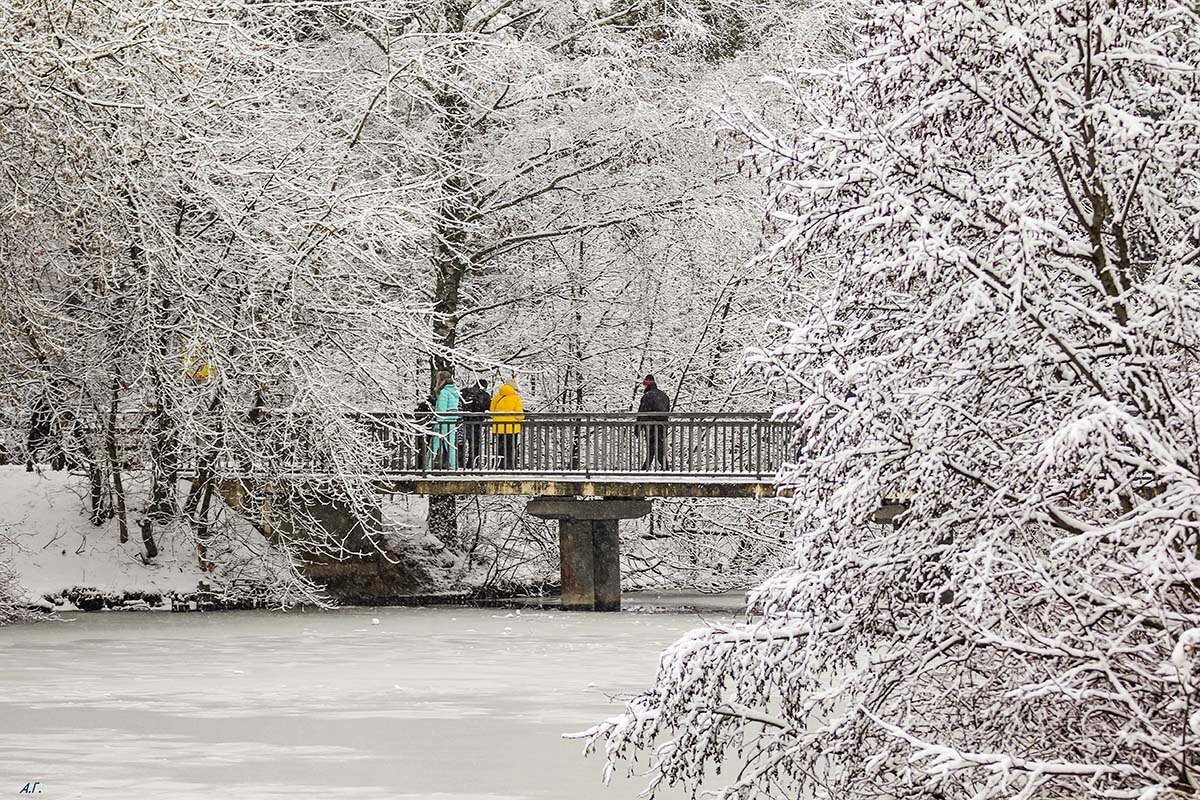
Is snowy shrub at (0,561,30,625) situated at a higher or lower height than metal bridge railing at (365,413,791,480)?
lower

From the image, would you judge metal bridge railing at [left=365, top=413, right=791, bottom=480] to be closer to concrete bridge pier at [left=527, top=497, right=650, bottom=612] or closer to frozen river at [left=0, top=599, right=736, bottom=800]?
concrete bridge pier at [left=527, top=497, right=650, bottom=612]

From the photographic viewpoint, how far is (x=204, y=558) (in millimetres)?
29234

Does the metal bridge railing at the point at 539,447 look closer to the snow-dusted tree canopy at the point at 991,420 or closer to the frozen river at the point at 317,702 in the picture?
the frozen river at the point at 317,702

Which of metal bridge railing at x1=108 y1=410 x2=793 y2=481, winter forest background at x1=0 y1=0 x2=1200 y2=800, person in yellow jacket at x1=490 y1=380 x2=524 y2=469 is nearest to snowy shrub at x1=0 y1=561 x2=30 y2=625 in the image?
winter forest background at x1=0 y1=0 x2=1200 y2=800

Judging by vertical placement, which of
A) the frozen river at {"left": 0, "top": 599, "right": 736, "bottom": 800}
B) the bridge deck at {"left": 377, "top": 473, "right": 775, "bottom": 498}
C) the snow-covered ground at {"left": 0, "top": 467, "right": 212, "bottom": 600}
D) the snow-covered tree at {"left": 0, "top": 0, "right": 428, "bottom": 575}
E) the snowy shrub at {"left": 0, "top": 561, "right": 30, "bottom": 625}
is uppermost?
the snow-covered tree at {"left": 0, "top": 0, "right": 428, "bottom": 575}

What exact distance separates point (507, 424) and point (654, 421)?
7.05ft

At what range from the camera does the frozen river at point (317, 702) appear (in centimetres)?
1482

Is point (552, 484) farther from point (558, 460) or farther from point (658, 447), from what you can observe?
point (658, 447)

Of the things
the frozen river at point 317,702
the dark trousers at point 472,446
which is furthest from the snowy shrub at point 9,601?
the dark trousers at point 472,446

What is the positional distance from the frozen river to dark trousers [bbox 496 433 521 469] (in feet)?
7.96

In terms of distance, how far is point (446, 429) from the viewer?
1198 inches

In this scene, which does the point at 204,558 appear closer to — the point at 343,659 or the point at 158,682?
the point at 343,659

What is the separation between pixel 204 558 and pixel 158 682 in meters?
8.90

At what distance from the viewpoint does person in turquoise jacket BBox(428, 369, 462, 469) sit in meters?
30.0
